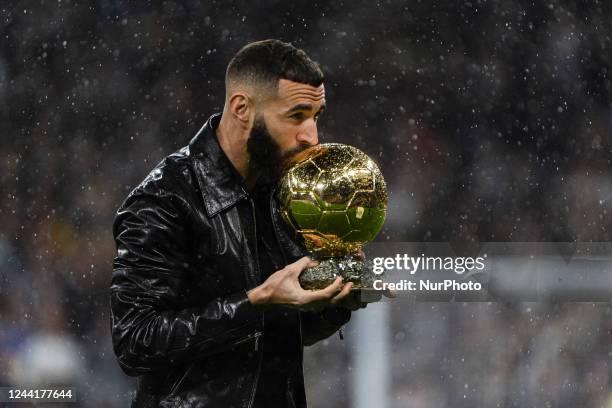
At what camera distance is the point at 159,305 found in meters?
1.28

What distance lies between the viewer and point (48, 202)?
133 inches

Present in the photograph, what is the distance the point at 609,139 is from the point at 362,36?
3.61ft

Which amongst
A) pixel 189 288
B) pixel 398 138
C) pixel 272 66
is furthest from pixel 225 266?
pixel 398 138

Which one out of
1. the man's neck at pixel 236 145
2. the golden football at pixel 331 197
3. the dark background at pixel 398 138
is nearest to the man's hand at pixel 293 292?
the golden football at pixel 331 197

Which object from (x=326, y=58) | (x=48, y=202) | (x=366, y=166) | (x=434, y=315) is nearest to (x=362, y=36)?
(x=326, y=58)

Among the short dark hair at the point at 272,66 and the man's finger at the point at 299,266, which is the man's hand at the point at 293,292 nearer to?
the man's finger at the point at 299,266

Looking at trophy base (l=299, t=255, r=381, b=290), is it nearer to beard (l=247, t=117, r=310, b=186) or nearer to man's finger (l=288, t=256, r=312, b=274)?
man's finger (l=288, t=256, r=312, b=274)

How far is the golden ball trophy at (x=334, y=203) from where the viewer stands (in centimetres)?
133

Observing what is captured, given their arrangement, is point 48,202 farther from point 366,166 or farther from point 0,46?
point 366,166

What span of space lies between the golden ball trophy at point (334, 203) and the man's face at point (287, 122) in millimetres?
25

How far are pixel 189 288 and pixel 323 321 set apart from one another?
10.5 inches

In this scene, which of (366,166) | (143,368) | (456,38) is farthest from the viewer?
(456,38)

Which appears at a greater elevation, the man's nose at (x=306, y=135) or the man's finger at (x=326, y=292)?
the man's nose at (x=306, y=135)

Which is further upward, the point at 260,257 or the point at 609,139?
the point at 609,139
